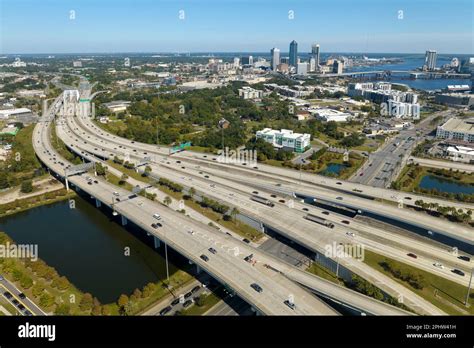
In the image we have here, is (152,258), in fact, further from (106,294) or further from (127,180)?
(127,180)

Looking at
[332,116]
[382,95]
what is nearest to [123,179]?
[332,116]

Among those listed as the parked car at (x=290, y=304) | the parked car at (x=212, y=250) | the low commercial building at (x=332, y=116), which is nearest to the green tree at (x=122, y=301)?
the parked car at (x=212, y=250)

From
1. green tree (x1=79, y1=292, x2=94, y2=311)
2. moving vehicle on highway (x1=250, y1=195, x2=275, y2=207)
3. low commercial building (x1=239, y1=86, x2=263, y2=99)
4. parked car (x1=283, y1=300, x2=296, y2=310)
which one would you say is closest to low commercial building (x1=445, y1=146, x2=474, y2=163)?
moving vehicle on highway (x1=250, y1=195, x2=275, y2=207)

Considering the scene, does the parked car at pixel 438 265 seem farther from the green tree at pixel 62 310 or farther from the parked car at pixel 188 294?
the green tree at pixel 62 310

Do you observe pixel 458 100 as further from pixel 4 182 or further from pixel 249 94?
pixel 4 182

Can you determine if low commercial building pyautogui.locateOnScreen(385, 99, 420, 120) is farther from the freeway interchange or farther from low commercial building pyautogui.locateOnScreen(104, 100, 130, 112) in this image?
low commercial building pyautogui.locateOnScreen(104, 100, 130, 112)

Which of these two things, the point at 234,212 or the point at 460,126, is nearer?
the point at 234,212
